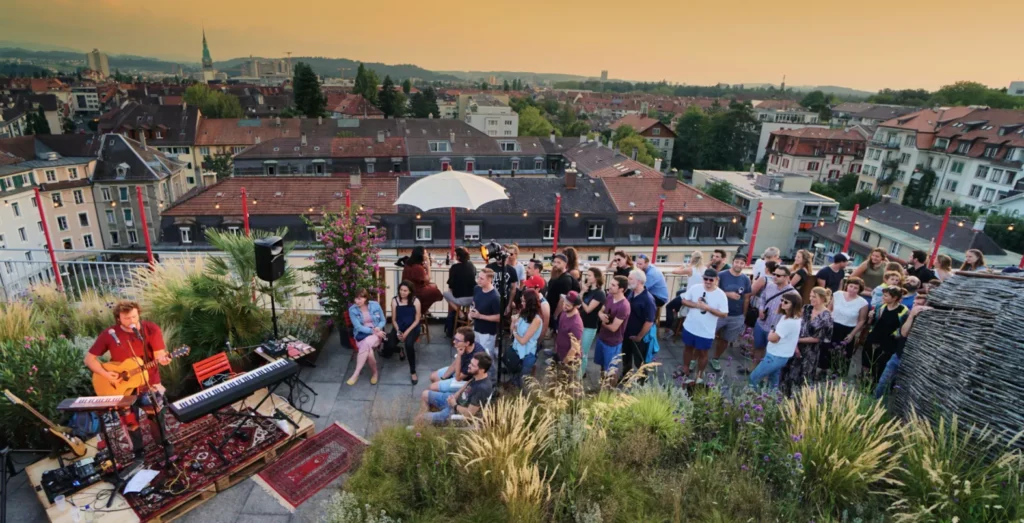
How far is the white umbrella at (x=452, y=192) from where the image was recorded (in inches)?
262

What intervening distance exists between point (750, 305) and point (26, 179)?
48.3 m

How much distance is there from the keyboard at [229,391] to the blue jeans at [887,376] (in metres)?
6.04

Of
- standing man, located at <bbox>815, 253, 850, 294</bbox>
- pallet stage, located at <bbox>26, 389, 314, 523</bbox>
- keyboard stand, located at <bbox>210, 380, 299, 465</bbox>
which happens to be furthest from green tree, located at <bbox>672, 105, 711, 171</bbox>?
pallet stage, located at <bbox>26, 389, 314, 523</bbox>

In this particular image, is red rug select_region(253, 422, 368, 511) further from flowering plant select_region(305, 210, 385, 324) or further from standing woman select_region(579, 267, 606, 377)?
standing woman select_region(579, 267, 606, 377)

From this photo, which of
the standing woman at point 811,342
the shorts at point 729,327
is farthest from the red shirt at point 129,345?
the standing woman at point 811,342

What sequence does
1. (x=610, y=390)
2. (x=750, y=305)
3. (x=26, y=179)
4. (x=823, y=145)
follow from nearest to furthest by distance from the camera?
(x=610, y=390)
(x=750, y=305)
(x=26, y=179)
(x=823, y=145)

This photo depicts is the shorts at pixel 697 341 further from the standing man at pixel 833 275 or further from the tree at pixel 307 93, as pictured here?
the tree at pixel 307 93

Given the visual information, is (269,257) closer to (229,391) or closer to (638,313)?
(229,391)

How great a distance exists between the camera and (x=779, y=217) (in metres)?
37.9

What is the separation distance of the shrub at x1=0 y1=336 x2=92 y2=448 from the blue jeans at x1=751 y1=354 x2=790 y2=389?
657 cm

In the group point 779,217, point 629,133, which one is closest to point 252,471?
point 779,217

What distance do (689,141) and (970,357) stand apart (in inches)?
3152

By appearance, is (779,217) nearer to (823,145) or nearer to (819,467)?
(823,145)

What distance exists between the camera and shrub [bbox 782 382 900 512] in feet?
11.9
